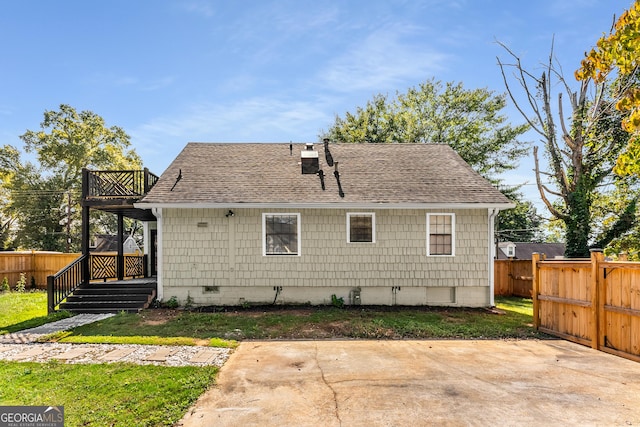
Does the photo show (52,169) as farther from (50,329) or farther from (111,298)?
(50,329)

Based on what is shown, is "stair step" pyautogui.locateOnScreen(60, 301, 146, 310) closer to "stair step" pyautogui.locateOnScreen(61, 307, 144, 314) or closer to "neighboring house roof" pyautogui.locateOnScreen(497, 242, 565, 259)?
"stair step" pyautogui.locateOnScreen(61, 307, 144, 314)

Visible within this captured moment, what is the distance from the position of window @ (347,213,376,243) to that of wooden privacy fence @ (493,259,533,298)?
21.3 feet

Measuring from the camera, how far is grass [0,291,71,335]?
848 centimetres

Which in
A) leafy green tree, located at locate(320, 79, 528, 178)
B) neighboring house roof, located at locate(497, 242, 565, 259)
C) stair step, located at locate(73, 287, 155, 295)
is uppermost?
leafy green tree, located at locate(320, 79, 528, 178)

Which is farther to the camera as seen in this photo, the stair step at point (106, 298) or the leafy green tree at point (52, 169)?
the leafy green tree at point (52, 169)

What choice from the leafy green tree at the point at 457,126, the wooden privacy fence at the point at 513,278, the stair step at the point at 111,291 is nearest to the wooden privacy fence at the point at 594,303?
the wooden privacy fence at the point at 513,278

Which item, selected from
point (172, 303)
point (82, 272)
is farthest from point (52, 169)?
point (172, 303)

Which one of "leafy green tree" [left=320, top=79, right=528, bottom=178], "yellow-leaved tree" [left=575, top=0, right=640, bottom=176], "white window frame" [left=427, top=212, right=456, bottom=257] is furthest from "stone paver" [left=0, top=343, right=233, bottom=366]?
"leafy green tree" [left=320, top=79, right=528, bottom=178]

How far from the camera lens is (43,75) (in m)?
18.8

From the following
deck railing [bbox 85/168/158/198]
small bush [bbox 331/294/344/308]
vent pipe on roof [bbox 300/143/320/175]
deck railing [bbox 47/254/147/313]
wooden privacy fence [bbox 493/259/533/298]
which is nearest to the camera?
deck railing [bbox 47/254/147/313]

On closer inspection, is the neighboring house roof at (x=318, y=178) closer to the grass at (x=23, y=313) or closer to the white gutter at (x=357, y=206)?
the white gutter at (x=357, y=206)

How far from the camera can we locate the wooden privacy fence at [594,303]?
5930mm

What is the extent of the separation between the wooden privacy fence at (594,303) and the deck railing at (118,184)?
11387 millimetres

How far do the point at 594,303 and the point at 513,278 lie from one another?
28.6ft
